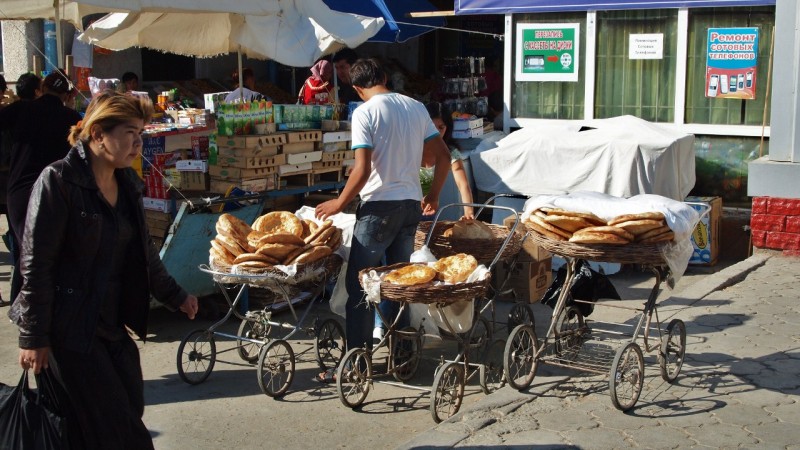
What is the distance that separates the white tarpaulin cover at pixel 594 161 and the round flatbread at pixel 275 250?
4445 millimetres

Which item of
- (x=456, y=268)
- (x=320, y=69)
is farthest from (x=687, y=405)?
(x=320, y=69)

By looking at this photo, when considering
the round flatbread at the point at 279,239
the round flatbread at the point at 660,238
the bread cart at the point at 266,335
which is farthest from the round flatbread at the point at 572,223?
the round flatbread at the point at 279,239

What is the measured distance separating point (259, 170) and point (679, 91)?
4.83m

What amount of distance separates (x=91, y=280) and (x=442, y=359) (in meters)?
2.50

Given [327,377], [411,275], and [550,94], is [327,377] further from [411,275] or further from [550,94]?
[550,94]

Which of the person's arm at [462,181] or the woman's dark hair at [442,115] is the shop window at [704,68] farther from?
the person's arm at [462,181]

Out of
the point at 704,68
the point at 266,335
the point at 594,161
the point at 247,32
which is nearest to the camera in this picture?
the point at 266,335

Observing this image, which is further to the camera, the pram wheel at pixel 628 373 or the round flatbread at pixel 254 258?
the round flatbread at pixel 254 258

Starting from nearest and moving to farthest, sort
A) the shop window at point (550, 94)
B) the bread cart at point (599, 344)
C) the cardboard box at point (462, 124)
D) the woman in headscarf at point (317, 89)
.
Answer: the bread cart at point (599, 344)
the cardboard box at point (462, 124)
the woman in headscarf at point (317, 89)
the shop window at point (550, 94)

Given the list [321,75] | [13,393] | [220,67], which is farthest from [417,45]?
[13,393]

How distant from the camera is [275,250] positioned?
570 cm

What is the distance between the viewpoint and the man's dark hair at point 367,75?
591 centimetres

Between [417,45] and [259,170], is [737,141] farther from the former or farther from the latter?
[417,45]

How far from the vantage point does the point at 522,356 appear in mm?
5734
